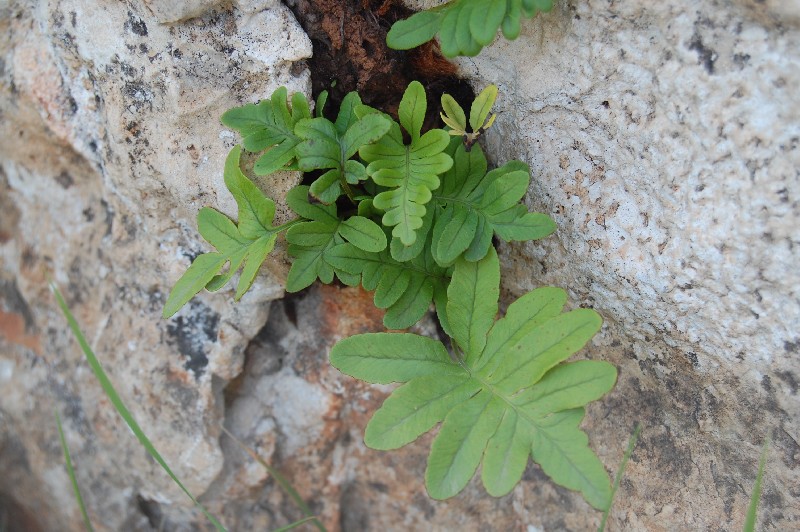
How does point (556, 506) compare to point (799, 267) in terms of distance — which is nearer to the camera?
point (799, 267)

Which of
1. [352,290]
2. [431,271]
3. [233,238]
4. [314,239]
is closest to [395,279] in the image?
[431,271]

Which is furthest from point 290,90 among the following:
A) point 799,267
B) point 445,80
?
point 799,267

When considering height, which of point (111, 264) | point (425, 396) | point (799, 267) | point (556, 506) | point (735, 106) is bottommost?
point (556, 506)

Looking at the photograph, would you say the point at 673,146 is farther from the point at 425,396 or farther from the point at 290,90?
the point at 290,90

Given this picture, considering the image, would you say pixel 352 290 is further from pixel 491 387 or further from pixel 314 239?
pixel 491 387

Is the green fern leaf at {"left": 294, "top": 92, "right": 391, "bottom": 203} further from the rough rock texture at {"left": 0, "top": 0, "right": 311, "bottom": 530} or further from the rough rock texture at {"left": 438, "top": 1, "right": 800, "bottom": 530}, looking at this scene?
the rough rock texture at {"left": 438, "top": 1, "right": 800, "bottom": 530}

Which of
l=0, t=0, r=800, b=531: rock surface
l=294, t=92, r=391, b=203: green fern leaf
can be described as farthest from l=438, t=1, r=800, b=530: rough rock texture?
l=294, t=92, r=391, b=203: green fern leaf

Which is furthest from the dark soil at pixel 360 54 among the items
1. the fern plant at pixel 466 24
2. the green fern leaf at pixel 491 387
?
the green fern leaf at pixel 491 387
